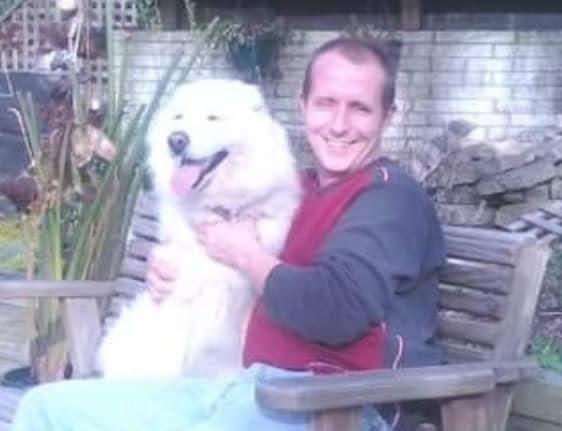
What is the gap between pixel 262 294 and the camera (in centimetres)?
260

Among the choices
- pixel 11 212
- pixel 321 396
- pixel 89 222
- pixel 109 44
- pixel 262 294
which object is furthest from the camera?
pixel 11 212

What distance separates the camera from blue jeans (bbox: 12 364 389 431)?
2648 mm

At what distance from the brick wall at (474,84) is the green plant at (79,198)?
318 cm

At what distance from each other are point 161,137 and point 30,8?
21.8 ft

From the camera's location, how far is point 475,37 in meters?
7.91

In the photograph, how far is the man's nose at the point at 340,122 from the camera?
9.03ft

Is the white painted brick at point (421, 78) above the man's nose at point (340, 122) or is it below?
below

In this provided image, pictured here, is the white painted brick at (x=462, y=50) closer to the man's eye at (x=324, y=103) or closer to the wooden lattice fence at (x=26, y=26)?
the wooden lattice fence at (x=26, y=26)

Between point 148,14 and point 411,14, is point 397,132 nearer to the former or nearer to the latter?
point 411,14

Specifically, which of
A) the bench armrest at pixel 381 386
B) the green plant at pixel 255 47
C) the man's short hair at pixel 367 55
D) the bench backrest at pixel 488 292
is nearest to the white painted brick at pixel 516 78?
the green plant at pixel 255 47

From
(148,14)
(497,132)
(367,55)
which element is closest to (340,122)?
(367,55)

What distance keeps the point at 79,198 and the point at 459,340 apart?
6.01 ft

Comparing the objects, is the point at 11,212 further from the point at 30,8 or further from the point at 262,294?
the point at 262,294

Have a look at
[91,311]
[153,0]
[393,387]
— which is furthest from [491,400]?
[153,0]
